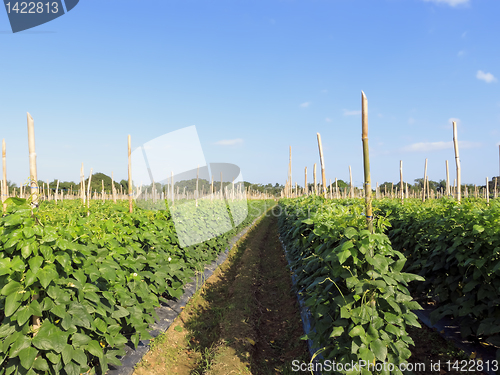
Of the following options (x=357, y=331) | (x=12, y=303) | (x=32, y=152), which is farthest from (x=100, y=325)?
(x=357, y=331)

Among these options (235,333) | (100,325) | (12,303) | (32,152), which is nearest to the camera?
(12,303)

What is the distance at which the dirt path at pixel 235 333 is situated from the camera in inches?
157

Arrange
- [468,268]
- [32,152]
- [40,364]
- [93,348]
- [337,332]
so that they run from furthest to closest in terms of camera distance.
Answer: [468,268], [32,152], [93,348], [337,332], [40,364]

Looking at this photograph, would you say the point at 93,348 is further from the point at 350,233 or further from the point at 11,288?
the point at 350,233

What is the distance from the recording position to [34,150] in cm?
317

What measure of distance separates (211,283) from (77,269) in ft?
16.1

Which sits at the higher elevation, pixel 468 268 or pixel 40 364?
pixel 468 268

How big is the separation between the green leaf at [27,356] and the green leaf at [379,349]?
265 cm

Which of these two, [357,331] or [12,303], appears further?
[357,331]

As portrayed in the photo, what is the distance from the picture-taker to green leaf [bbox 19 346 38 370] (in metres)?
2.32

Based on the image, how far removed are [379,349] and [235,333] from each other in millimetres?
2768

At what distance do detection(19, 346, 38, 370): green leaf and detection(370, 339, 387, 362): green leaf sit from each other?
8.68ft

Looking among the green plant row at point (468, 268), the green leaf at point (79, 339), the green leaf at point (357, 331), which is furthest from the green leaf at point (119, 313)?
the green plant row at point (468, 268)

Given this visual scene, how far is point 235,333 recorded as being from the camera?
4.75 meters
